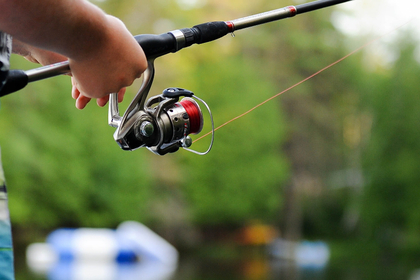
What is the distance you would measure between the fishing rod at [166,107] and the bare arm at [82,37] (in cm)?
14

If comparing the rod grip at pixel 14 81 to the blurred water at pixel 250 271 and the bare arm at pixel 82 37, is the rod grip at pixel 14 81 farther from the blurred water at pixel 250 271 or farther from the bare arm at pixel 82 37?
the blurred water at pixel 250 271

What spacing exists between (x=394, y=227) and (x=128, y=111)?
19678 mm

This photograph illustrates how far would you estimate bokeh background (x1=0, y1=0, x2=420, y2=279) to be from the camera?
57.0 ft

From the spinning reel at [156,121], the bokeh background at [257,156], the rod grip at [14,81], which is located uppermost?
the bokeh background at [257,156]

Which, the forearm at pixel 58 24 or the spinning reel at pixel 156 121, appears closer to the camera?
the forearm at pixel 58 24

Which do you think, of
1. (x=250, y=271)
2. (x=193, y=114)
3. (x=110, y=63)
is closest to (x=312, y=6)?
(x=193, y=114)

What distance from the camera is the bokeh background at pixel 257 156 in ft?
57.0

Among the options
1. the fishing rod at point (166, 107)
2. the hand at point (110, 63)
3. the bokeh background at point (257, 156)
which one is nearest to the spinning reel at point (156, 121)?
the fishing rod at point (166, 107)

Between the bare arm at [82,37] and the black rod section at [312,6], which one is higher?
the black rod section at [312,6]

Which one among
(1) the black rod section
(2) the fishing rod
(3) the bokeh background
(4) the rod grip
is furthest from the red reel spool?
(3) the bokeh background

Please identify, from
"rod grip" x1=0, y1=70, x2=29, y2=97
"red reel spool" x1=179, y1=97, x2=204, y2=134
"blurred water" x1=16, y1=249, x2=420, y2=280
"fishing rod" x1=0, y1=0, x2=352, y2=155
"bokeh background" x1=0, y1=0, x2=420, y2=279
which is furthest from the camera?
"bokeh background" x1=0, y1=0, x2=420, y2=279

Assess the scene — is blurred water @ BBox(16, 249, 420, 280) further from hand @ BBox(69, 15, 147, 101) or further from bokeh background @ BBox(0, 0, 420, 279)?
hand @ BBox(69, 15, 147, 101)

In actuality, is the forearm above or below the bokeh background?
below

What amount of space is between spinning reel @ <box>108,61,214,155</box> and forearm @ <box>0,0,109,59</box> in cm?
23
